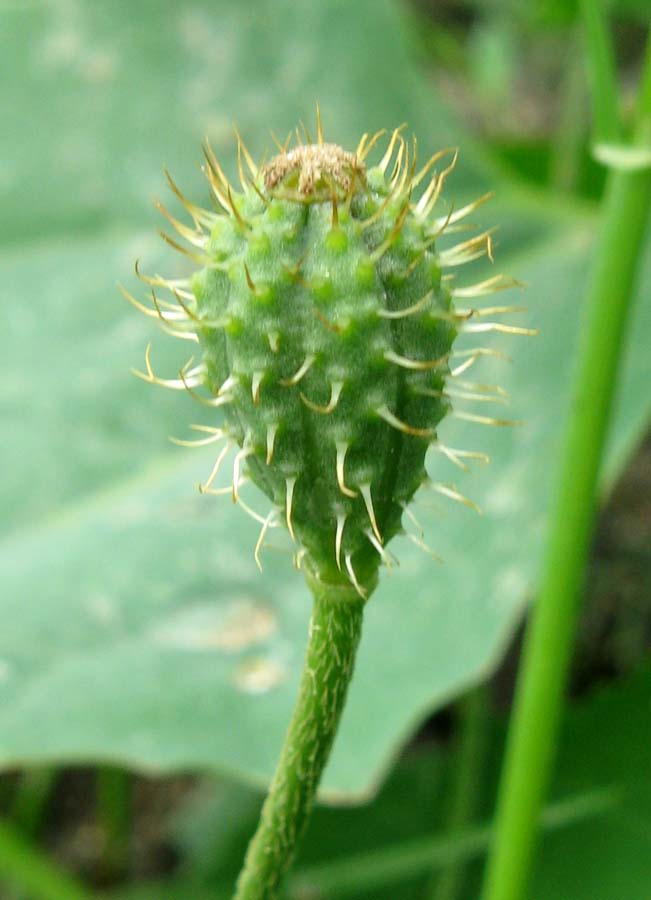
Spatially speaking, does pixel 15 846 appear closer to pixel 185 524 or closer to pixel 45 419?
pixel 185 524

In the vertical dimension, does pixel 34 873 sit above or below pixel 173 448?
below

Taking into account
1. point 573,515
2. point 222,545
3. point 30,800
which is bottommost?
point 30,800

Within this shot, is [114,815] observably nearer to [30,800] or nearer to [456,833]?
[30,800]

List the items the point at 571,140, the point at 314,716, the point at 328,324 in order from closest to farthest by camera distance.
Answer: the point at 328,324
the point at 314,716
the point at 571,140

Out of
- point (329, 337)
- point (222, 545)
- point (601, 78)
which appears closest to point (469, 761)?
point (222, 545)

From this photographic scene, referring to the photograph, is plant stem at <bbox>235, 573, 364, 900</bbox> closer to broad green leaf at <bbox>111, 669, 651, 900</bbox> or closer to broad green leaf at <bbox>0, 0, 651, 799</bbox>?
broad green leaf at <bbox>0, 0, 651, 799</bbox>

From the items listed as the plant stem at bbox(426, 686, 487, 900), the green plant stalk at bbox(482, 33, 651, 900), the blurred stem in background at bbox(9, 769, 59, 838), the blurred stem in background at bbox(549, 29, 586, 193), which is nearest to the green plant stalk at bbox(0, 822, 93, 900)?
the blurred stem in background at bbox(9, 769, 59, 838)

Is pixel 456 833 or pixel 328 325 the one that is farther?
pixel 456 833

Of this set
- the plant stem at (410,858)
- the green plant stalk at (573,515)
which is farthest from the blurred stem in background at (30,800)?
the green plant stalk at (573,515)
